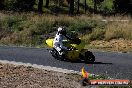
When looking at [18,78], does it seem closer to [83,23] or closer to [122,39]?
[122,39]

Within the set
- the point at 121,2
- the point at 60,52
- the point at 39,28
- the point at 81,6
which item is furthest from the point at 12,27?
the point at 81,6

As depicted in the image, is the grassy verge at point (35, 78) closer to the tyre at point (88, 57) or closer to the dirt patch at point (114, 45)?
the tyre at point (88, 57)

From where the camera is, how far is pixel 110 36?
1002 inches

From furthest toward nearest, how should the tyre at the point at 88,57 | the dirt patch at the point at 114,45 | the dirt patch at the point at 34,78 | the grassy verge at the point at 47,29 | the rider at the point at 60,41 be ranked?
the grassy verge at the point at 47,29, the dirt patch at the point at 114,45, the rider at the point at 60,41, the tyre at the point at 88,57, the dirt patch at the point at 34,78

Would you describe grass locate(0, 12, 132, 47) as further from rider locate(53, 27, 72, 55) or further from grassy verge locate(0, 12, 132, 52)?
rider locate(53, 27, 72, 55)

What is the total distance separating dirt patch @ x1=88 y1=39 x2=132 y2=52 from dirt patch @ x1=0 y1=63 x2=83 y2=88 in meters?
9.13

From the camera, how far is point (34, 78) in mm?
12445

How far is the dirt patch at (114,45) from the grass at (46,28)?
2.07ft

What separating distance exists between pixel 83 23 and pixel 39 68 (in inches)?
603

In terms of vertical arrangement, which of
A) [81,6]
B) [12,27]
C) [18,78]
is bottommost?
[81,6]

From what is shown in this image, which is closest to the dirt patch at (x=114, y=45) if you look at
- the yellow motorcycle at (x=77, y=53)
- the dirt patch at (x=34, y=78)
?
the yellow motorcycle at (x=77, y=53)

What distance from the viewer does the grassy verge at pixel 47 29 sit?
2597cm

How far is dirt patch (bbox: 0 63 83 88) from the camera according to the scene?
11.5 meters

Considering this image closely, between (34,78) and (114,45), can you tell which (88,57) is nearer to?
(34,78)
